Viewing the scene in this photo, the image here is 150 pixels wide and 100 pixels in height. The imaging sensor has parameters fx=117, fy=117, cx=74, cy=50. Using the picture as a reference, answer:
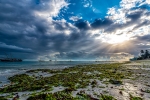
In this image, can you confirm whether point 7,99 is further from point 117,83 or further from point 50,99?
point 117,83

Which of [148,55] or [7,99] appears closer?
[7,99]

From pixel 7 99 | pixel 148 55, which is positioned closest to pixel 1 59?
pixel 7 99

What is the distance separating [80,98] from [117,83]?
683 cm

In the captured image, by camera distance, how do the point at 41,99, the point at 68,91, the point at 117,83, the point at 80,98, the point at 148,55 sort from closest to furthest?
1. the point at 41,99
2. the point at 80,98
3. the point at 68,91
4. the point at 117,83
5. the point at 148,55

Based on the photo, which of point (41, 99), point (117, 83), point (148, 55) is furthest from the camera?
point (148, 55)

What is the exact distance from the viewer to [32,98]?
7.88 metres

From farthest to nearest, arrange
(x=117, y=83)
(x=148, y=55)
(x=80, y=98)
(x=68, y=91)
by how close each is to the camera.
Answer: (x=148, y=55) < (x=117, y=83) < (x=68, y=91) < (x=80, y=98)

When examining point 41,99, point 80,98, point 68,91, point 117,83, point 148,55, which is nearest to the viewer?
point 41,99

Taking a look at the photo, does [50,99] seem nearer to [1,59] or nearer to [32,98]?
[32,98]

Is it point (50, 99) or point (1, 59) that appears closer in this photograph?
point (50, 99)

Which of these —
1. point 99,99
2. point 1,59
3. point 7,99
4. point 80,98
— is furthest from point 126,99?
point 1,59

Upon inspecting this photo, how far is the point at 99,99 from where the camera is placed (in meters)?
7.90

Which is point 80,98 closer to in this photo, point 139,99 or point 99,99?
point 99,99

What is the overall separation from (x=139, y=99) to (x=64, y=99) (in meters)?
5.08
